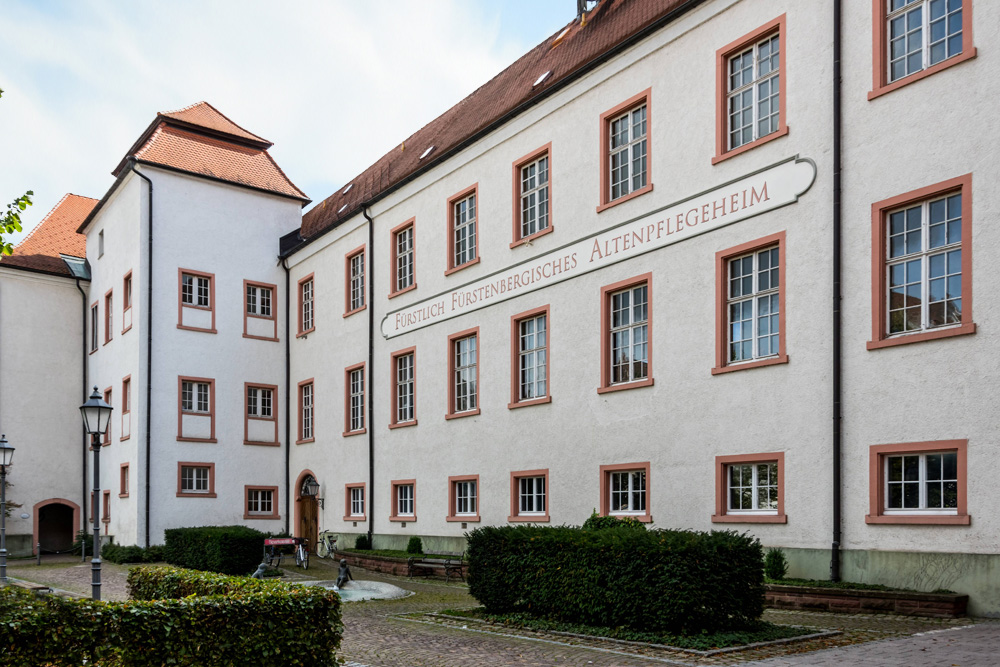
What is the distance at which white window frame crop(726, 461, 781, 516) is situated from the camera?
15.3 metres

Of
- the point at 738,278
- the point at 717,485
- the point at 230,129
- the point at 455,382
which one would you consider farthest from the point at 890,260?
the point at 230,129

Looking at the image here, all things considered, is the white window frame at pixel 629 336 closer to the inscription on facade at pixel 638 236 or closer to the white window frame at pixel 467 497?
the inscription on facade at pixel 638 236

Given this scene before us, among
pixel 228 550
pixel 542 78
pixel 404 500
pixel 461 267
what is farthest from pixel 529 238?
pixel 228 550

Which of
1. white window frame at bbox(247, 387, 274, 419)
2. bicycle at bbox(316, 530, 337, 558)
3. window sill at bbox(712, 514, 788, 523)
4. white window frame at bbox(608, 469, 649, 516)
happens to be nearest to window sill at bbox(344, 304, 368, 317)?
white window frame at bbox(247, 387, 274, 419)

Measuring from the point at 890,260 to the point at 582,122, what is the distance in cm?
803

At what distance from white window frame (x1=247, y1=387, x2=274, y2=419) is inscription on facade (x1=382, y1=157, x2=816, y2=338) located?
9020mm

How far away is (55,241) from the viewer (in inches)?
1478

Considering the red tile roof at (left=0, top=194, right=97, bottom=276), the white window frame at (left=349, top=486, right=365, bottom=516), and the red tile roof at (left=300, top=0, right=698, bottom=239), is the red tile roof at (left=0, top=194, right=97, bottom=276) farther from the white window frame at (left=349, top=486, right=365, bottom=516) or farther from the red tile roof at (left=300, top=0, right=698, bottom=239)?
the white window frame at (left=349, top=486, right=365, bottom=516)

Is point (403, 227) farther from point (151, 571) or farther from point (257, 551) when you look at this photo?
point (151, 571)

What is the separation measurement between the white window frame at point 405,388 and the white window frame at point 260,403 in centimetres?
754

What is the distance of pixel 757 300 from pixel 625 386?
3.31 meters

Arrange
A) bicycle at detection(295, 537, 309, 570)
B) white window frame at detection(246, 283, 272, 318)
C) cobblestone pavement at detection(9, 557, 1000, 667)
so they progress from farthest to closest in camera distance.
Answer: white window frame at detection(246, 283, 272, 318) < bicycle at detection(295, 537, 309, 570) < cobblestone pavement at detection(9, 557, 1000, 667)

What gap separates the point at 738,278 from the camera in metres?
16.4

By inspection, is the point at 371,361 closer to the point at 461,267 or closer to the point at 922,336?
the point at 461,267
